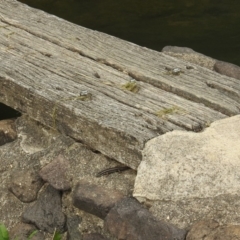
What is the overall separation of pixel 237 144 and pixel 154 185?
0.49 meters

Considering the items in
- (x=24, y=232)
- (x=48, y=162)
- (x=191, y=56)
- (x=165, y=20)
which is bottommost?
(x=165, y=20)

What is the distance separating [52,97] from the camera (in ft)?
15.7

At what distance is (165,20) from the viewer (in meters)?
7.54

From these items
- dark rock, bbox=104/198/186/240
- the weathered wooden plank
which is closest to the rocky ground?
dark rock, bbox=104/198/186/240

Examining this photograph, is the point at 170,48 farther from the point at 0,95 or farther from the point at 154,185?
the point at 154,185

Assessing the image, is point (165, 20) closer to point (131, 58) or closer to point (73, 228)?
point (131, 58)

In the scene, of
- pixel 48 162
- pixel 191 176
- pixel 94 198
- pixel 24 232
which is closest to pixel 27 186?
pixel 48 162

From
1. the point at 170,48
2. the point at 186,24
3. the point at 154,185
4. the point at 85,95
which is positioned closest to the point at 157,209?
the point at 154,185

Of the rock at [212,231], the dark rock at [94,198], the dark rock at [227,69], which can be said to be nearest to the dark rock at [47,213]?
the dark rock at [94,198]

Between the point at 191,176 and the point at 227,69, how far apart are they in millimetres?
1629

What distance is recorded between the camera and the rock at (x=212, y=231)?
3728mm

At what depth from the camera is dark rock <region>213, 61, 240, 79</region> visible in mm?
5480

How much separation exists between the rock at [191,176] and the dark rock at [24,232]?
0.67m

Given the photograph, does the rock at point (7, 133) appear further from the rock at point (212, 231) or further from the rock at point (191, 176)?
the rock at point (212, 231)
